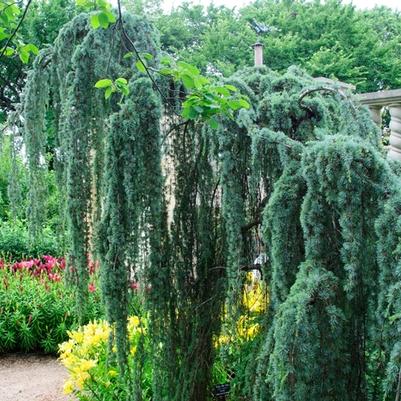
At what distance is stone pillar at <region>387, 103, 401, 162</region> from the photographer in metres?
3.37

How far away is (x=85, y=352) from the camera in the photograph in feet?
13.0

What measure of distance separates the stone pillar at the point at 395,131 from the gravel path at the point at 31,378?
3.04 metres

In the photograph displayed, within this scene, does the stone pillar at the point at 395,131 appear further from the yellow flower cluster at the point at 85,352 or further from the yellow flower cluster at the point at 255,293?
the yellow flower cluster at the point at 85,352

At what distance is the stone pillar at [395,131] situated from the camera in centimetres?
337

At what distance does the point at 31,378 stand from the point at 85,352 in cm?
139

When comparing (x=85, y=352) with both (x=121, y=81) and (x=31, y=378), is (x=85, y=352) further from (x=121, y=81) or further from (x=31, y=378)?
(x=121, y=81)

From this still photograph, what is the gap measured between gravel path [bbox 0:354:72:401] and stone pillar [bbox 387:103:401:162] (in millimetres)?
3036

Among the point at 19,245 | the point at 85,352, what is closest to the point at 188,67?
the point at 85,352

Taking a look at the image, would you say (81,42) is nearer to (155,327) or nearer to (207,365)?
(155,327)

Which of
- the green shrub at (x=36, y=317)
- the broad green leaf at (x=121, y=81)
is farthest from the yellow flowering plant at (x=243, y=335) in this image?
the green shrub at (x=36, y=317)

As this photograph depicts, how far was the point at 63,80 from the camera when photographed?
8.57 ft

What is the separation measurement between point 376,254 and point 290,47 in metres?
14.6

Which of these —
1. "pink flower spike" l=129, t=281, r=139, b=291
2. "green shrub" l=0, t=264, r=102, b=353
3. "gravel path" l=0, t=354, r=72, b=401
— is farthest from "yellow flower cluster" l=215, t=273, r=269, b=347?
"green shrub" l=0, t=264, r=102, b=353

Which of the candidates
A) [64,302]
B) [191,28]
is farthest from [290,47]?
[64,302]
